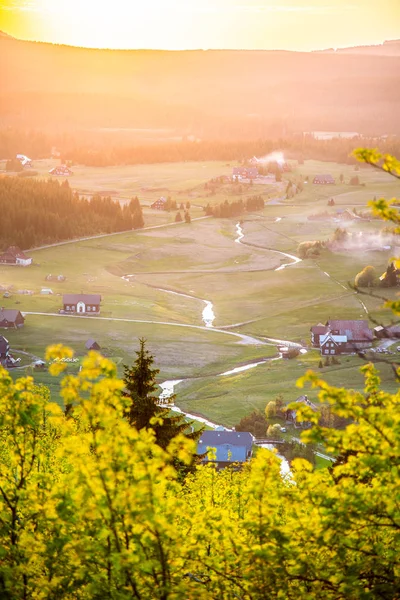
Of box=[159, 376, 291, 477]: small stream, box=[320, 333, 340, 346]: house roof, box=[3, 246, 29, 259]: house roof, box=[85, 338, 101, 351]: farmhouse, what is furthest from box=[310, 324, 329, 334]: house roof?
box=[3, 246, 29, 259]: house roof

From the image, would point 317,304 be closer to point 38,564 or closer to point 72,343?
point 72,343

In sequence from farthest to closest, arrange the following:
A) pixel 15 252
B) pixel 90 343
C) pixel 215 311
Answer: pixel 15 252 < pixel 215 311 < pixel 90 343

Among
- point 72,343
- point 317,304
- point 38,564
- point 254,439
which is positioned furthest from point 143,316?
point 38,564

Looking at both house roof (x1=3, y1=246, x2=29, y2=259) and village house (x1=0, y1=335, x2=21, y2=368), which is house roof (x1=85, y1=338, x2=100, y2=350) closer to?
village house (x1=0, y1=335, x2=21, y2=368)

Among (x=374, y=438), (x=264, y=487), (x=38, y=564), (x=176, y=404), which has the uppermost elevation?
(x=374, y=438)

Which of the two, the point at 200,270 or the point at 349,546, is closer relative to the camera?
the point at 349,546

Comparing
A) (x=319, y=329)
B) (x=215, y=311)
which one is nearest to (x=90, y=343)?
(x=319, y=329)

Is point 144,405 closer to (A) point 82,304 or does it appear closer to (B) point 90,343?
(B) point 90,343
